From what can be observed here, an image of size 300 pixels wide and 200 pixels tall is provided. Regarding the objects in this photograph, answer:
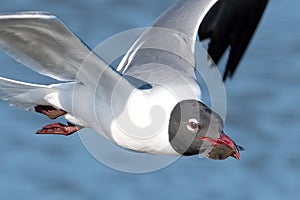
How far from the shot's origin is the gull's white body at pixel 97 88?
20.5 feet

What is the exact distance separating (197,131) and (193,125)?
3cm

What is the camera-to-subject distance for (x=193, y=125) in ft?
21.0

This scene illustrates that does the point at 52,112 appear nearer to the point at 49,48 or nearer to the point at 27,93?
the point at 27,93

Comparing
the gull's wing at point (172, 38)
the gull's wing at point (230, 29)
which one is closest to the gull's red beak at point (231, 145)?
the gull's wing at point (172, 38)

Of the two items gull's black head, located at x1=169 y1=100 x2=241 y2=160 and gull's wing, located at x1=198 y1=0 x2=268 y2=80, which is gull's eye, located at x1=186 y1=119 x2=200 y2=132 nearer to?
gull's black head, located at x1=169 y1=100 x2=241 y2=160

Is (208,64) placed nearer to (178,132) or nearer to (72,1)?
(178,132)

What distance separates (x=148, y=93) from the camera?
21.0 ft

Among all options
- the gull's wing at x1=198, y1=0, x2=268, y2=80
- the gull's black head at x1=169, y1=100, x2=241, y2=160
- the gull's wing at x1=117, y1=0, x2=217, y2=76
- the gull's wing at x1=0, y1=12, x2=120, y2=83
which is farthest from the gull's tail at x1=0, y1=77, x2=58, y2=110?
the gull's wing at x1=198, y1=0, x2=268, y2=80

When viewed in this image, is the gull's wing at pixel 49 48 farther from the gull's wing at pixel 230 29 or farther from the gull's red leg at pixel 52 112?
the gull's wing at pixel 230 29

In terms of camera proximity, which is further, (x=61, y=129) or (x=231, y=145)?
(x=61, y=129)

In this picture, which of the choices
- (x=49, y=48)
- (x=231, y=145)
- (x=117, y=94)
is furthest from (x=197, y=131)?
(x=49, y=48)

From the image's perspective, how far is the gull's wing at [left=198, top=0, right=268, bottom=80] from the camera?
742 cm

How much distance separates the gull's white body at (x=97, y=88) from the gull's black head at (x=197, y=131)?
0.03 metres

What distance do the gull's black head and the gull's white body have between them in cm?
3
